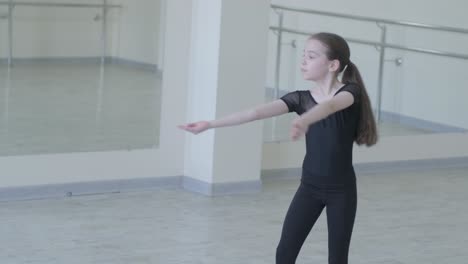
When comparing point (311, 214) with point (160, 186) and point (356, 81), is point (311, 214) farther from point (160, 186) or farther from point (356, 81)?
point (160, 186)

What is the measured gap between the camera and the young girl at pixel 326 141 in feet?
13.7

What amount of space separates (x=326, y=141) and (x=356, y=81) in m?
0.28

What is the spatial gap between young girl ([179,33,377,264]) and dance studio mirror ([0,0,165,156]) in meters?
3.37

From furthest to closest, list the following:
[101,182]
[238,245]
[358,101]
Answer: [101,182] < [238,245] < [358,101]

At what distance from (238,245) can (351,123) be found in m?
2.15

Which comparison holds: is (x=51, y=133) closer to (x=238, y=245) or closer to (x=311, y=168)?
(x=238, y=245)

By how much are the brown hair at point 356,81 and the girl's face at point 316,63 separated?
0.06 feet

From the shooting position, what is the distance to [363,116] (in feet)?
13.8

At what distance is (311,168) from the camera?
4.20m

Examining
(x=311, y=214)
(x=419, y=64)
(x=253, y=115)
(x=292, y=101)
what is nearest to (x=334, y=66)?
(x=292, y=101)

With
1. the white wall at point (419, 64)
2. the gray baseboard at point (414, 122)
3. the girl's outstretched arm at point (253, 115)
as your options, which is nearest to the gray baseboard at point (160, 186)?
the gray baseboard at point (414, 122)

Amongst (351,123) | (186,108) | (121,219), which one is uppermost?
(351,123)

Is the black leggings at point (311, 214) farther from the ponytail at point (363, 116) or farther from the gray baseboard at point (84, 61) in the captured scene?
the gray baseboard at point (84, 61)

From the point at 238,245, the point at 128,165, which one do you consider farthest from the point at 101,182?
the point at 238,245
